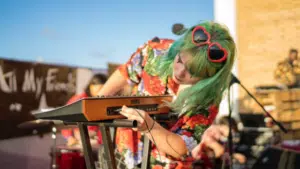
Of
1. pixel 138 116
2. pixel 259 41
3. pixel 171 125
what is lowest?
pixel 171 125

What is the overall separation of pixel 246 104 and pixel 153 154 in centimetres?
405

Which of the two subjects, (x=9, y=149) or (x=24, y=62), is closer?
(x=9, y=149)

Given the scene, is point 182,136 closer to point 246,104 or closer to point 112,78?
point 112,78

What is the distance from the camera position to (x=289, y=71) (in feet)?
15.4

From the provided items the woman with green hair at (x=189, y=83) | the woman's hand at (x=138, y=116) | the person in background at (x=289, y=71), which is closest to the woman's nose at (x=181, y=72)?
the woman with green hair at (x=189, y=83)

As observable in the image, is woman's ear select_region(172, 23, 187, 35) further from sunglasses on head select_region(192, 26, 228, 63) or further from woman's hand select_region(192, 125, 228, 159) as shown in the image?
woman's hand select_region(192, 125, 228, 159)

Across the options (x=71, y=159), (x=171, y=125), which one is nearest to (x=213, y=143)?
(x=71, y=159)

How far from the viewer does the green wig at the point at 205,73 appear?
1151mm

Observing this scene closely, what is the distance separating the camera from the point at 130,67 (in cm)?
144

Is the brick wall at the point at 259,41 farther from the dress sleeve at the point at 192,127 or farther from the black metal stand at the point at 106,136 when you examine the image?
the black metal stand at the point at 106,136

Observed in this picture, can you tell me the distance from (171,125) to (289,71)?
3894 millimetres

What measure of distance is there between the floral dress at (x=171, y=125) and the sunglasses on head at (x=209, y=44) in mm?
186

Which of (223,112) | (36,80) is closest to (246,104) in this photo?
(223,112)

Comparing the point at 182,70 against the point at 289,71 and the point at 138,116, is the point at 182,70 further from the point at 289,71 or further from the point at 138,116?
the point at 289,71
